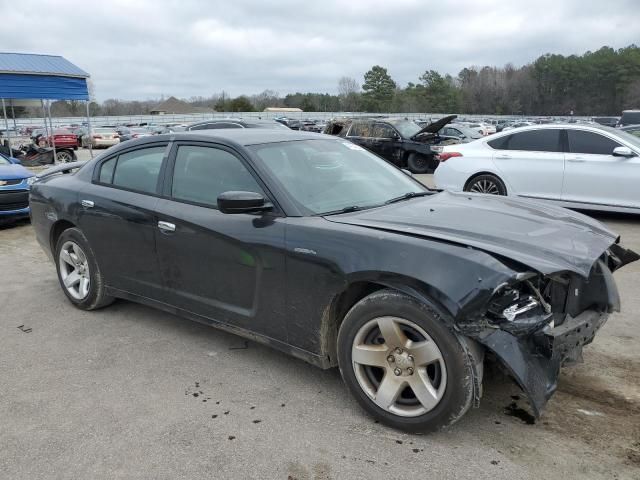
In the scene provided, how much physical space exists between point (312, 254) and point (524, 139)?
7038 millimetres

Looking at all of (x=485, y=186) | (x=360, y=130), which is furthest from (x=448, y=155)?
(x=360, y=130)

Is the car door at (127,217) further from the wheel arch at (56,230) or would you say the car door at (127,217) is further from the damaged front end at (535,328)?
the damaged front end at (535,328)

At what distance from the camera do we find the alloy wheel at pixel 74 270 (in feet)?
15.7

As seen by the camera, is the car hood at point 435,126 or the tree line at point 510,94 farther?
the tree line at point 510,94

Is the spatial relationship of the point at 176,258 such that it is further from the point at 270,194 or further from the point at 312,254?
the point at 312,254

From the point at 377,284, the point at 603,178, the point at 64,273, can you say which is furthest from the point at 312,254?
the point at 603,178

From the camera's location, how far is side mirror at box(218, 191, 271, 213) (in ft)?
10.6

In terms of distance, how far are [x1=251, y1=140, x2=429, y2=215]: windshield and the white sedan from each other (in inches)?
202

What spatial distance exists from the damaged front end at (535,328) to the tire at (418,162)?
13.3 m

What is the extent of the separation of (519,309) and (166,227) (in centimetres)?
242

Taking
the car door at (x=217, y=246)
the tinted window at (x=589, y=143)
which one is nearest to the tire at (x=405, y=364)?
the car door at (x=217, y=246)

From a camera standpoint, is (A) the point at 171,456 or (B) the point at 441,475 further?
(A) the point at 171,456

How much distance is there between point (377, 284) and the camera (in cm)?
300

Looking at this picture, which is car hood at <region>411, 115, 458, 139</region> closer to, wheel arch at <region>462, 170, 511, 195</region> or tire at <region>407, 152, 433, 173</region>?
tire at <region>407, 152, 433, 173</region>
